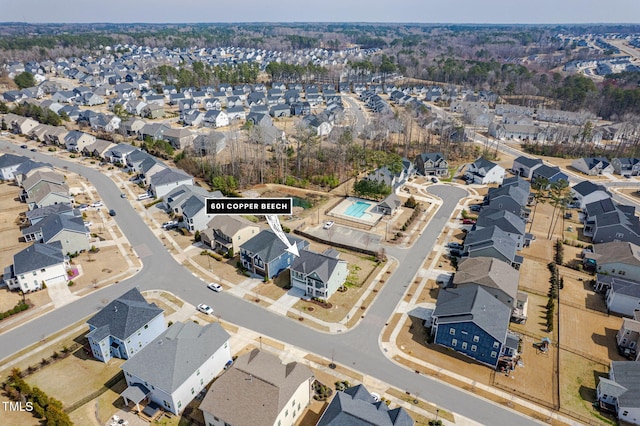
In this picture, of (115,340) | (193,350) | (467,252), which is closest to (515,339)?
(467,252)

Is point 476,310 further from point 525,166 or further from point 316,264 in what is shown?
point 525,166

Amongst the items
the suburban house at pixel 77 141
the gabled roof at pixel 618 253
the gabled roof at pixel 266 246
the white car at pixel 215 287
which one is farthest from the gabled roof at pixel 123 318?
the suburban house at pixel 77 141

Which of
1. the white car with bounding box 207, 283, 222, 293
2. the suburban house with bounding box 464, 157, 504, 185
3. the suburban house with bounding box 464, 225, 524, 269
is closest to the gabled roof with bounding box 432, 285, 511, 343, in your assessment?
the suburban house with bounding box 464, 225, 524, 269

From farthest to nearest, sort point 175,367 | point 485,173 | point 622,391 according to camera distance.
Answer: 1. point 485,173
2. point 622,391
3. point 175,367

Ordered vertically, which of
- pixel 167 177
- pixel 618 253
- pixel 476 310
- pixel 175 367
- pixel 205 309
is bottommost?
pixel 205 309

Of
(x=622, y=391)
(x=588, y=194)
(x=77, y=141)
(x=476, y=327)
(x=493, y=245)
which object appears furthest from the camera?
(x=77, y=141)

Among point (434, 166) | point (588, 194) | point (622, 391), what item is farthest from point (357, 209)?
point (622, 391)

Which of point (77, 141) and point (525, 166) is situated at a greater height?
point (77, 141)
